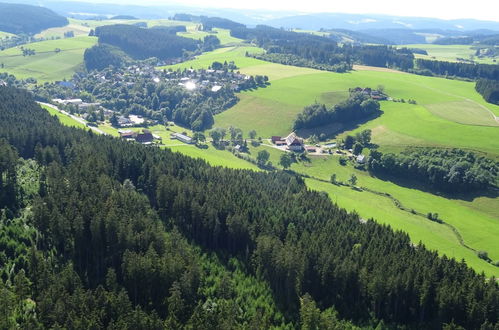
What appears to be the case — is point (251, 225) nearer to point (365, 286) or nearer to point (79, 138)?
point (365, 286)

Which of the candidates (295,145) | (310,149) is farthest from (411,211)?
(295,145)

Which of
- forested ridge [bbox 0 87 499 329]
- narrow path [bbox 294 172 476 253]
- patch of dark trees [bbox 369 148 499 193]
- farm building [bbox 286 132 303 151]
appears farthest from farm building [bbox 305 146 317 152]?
forested ridge [bbox 0 87 499 329]

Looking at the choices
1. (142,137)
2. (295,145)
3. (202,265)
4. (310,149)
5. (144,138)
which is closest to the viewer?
(202,265)

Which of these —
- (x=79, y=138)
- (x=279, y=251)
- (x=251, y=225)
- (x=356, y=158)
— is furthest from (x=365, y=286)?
(x=356, y=158)

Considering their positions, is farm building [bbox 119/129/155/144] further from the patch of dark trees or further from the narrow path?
the patch of dark trees

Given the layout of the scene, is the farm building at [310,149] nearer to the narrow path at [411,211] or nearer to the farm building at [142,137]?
the narrow path at [411,211]

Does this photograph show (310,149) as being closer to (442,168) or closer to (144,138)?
(442,168)
